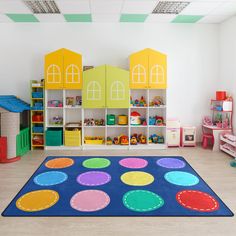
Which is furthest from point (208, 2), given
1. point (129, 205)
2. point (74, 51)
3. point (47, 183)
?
point (47, 183)

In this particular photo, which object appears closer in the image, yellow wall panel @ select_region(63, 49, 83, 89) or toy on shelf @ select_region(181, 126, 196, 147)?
yellow wall panel @ select_region(63, 49, 83, 89)

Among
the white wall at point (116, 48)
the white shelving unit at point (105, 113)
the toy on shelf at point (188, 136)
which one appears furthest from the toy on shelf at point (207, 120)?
the white shelving unit at point (105, 113)

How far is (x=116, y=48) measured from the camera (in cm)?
587

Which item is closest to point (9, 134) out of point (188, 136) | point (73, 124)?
point (73, 124)

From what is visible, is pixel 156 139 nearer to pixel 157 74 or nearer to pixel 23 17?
pixel 157 74

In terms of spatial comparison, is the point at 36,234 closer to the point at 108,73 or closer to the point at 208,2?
the point at 108,73

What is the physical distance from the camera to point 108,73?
5.45m

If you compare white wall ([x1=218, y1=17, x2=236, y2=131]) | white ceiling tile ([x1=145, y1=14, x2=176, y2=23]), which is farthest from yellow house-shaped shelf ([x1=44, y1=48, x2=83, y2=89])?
white wall ([x1=218, y1=17, x2=236, y2=131])

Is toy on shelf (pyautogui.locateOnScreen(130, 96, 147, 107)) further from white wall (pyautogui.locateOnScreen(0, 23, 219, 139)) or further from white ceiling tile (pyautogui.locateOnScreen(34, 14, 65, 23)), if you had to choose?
white ceiling tile (pyautogui.locateOnScreen(34, 14, 65, 23))

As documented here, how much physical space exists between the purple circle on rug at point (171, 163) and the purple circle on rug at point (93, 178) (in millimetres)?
1132

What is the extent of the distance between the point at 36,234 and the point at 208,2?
4.62 metres

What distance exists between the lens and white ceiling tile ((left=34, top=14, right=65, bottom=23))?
525 centimetres

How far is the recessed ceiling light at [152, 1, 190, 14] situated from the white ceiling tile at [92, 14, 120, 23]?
2.80 ft

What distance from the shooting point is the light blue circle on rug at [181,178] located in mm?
3559
